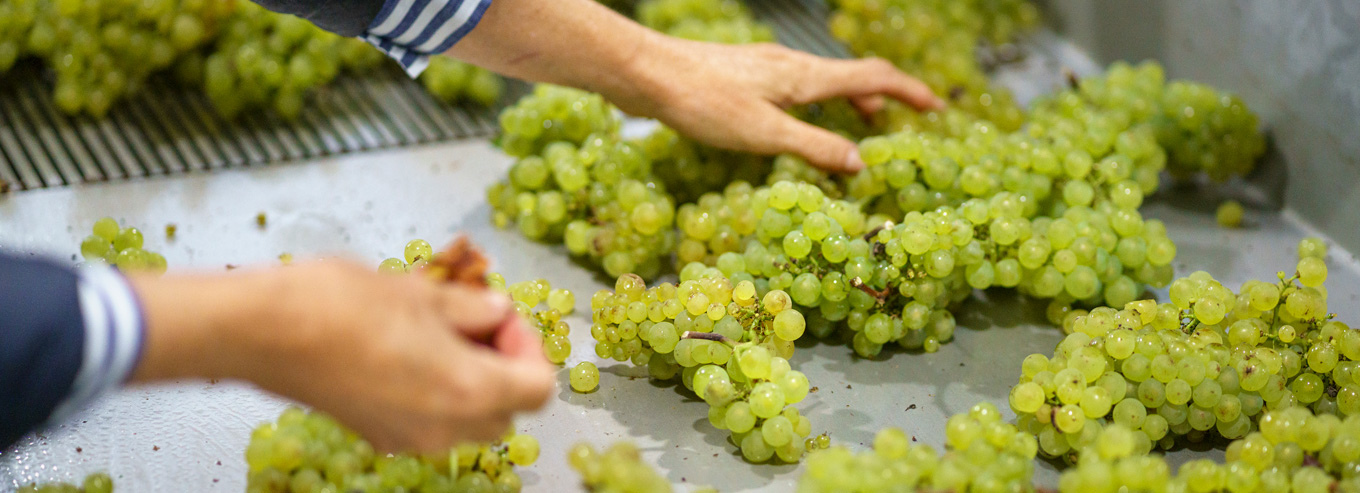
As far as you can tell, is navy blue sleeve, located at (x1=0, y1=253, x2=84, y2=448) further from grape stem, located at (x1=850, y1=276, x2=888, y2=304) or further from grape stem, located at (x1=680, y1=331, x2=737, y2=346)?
grape stem, located at (x1=850, y1=276, x2=888, y2=304)

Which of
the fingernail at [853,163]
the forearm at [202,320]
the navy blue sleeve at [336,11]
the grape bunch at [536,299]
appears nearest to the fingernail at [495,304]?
the forearm at [202,320]

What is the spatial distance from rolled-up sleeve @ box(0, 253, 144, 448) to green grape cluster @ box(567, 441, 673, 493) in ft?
1.02

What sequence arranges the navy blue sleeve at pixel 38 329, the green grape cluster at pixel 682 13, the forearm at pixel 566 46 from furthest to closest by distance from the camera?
the green grape cluster at pixel 682 13 < the forearm at pixel 566 46 < the navy blue sleeve at pixel 38 329

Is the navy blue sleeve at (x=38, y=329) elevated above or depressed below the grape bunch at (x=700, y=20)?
below

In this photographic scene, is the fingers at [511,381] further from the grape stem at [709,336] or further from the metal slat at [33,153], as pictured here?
the metal slat at [33,153]

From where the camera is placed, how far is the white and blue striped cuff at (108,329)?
0.61m

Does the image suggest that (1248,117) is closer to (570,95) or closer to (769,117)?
(769,117)

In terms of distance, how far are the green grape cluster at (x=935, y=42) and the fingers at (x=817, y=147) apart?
20 centimetres

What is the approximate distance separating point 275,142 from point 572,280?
1.93 feet

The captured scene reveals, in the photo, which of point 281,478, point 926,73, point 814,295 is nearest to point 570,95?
point 814,295

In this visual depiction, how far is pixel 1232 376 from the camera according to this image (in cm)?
99

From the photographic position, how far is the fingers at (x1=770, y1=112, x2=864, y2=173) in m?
1.30

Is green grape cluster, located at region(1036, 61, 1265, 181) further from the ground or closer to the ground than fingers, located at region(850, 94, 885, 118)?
further from the ground

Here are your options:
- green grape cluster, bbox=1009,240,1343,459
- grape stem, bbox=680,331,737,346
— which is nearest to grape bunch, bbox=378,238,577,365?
grape stem, bbox=680,331,737,346
